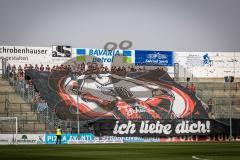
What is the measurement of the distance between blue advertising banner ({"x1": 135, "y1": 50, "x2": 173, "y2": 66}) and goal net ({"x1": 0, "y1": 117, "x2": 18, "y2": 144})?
26.8 m

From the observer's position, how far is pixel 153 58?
8356 cm

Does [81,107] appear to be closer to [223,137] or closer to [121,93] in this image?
[121,93]

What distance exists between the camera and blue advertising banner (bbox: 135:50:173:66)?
82938 millimetres

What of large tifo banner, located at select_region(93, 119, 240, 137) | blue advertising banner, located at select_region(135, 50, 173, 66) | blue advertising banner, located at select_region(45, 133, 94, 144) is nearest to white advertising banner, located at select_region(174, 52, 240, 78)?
blue advertising banner, located at select_region(135, 50, 173, 66)

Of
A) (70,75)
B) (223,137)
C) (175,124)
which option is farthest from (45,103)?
(223,137)

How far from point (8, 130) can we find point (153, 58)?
29.7 metres

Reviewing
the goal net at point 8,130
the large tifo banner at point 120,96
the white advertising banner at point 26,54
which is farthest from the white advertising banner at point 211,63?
the goal net at point 8,130

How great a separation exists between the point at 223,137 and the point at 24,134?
815 inches

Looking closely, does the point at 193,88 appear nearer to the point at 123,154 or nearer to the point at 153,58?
the point at 153,58

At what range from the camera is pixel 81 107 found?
70812mm

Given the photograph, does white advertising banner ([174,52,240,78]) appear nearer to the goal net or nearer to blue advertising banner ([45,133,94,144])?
blue advertising banner ([45,133,94,144])

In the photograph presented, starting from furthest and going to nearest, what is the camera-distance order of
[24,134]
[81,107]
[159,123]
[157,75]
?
[157,75], [81,107], [159,123], [24,134]

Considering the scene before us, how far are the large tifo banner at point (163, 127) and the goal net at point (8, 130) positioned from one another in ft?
26.4

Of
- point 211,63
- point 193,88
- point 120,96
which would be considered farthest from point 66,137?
point 211,63
